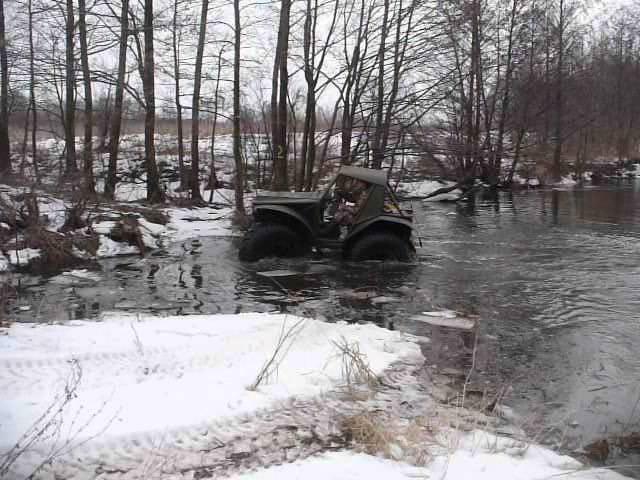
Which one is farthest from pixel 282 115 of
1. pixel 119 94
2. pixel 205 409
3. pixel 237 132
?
pixel 205 409

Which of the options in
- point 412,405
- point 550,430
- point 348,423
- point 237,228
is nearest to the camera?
point 348,423

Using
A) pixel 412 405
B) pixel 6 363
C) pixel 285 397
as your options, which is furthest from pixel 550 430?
pixel 6 363

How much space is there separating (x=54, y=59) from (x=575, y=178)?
26.8 meters

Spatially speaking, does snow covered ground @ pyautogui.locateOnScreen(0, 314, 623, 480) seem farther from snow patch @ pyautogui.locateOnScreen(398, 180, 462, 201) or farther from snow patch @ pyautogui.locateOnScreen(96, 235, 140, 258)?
snow patch @ pyautogui.locateOnScreen(398, 180, 462, 201)

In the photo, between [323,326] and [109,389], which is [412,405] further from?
[109,389]

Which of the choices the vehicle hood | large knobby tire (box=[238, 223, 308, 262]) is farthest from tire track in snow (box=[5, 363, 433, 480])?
the vehicle hood

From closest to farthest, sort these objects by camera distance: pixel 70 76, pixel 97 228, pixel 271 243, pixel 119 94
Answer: pixel 271 243 → pixel 97 228 → pixel 70 76 → pixel 119 94

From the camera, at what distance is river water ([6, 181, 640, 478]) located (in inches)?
179

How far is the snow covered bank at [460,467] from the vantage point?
3.01 metres

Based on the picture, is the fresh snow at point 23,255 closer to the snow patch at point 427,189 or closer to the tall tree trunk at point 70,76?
the tall tree trunk at point 70,76

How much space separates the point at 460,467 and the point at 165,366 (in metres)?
2.34

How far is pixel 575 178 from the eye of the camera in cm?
3155

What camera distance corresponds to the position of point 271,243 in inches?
374

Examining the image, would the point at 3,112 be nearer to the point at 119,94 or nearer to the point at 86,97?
the point at 86,97
